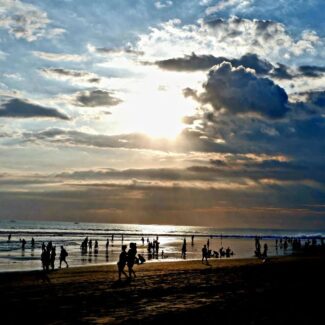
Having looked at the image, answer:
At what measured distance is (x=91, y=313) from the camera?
51.3ft

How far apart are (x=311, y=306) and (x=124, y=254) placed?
1288 cm

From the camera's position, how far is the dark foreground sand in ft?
48.1

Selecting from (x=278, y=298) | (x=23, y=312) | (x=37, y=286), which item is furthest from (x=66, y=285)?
(x=278, y=298)

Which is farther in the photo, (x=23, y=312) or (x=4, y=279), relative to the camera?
(x=4, y=279)

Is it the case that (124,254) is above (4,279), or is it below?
above

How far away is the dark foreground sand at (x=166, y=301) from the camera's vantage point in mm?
14656

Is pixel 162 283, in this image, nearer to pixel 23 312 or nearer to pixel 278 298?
pixel 278 298

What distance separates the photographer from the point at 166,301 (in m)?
18.2

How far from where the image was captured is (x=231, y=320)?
1408cm

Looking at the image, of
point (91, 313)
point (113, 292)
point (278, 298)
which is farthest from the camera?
point (113, 292)

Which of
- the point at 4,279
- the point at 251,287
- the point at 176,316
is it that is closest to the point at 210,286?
the point at 251,287

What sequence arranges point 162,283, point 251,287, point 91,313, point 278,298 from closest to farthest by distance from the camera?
1. point 91,313
2. point 278,298
3. point 251,287
4. point 162,283

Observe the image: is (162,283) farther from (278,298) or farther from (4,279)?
(4,279)

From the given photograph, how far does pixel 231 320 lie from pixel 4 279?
19827 millimetres
